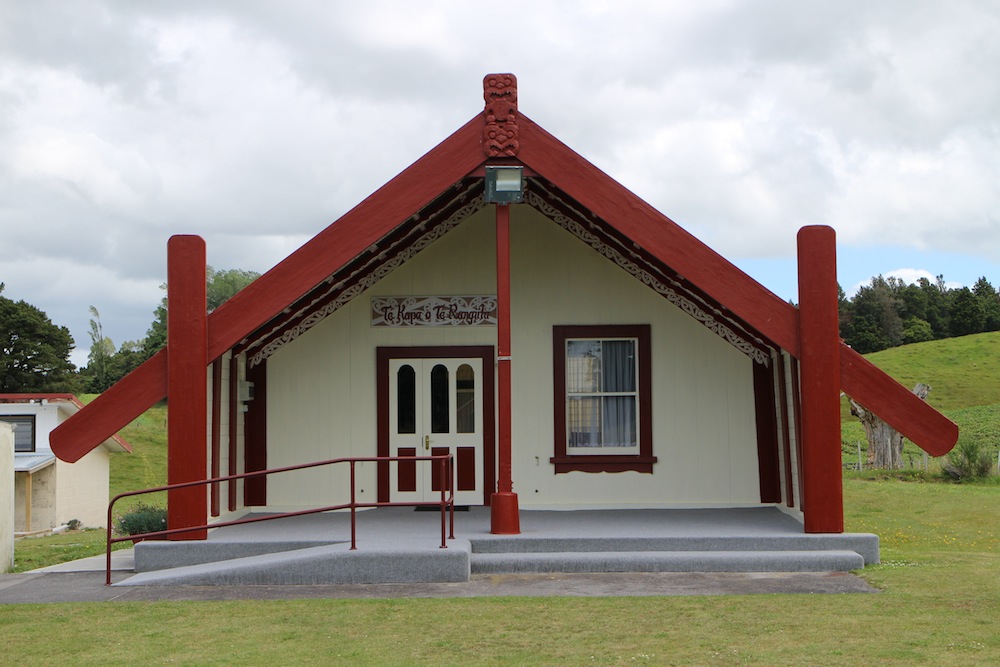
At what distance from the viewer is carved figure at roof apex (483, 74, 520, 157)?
33.3ft

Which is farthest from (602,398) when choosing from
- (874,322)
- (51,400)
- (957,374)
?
(874,322)

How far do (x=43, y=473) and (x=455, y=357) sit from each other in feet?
60.2

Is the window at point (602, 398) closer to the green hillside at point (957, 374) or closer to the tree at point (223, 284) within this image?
the green hillside at point (957, 374)

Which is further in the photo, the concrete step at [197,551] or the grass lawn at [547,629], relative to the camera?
the concrete step at [197,551]

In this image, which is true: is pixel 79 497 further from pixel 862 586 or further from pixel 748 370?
pixel 862 586

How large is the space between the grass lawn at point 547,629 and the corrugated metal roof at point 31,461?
61.4ft

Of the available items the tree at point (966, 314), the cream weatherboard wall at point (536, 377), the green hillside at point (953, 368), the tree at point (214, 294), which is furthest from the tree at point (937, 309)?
the cream weatherboard wall at point (536, 377)

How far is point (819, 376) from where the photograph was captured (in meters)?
→ 9.80

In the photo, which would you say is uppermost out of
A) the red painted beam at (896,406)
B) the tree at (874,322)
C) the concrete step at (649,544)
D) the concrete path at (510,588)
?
the tree at (874,322)

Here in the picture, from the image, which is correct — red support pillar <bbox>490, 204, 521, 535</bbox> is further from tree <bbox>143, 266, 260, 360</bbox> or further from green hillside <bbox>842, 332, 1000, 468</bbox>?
tree <bbox>143, 266, 260, 360</bbox>

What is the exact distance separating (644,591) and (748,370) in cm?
452

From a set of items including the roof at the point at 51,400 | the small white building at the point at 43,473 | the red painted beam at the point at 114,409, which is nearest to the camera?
the red painted beam at the point at 114,409

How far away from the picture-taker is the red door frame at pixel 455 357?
12430 millimetres

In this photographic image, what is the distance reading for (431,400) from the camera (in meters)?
12.5
